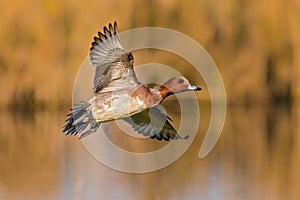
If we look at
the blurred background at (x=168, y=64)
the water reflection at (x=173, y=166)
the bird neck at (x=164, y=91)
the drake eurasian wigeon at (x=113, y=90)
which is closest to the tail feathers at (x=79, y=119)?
the drake eurasian wigeon at (x=113, y=90)

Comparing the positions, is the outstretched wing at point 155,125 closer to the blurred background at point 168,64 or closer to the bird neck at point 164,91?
the bird neck at point 164,91

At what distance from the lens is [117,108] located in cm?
605

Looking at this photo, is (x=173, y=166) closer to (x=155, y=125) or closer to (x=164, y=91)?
(x=155, y=125)

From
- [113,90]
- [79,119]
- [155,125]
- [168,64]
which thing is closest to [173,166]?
[168,64]

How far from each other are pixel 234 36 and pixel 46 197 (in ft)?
18.0

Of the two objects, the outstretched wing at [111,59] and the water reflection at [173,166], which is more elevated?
the outstretched wing at [111,59]

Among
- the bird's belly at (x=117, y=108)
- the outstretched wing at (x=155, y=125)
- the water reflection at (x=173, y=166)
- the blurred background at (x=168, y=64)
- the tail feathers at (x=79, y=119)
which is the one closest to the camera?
the tail feathers at (x=79, y=119)

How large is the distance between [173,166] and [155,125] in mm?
6022

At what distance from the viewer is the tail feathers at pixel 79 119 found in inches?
232

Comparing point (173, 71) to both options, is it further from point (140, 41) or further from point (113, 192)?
point (113, 192)

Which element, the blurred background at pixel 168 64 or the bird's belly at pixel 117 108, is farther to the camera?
the blurred background at pixel 168 64

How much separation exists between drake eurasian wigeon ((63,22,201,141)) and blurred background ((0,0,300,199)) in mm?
5140

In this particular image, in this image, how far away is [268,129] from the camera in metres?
15.0

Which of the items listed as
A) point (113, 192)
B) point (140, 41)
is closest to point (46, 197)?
point (113, 192)
